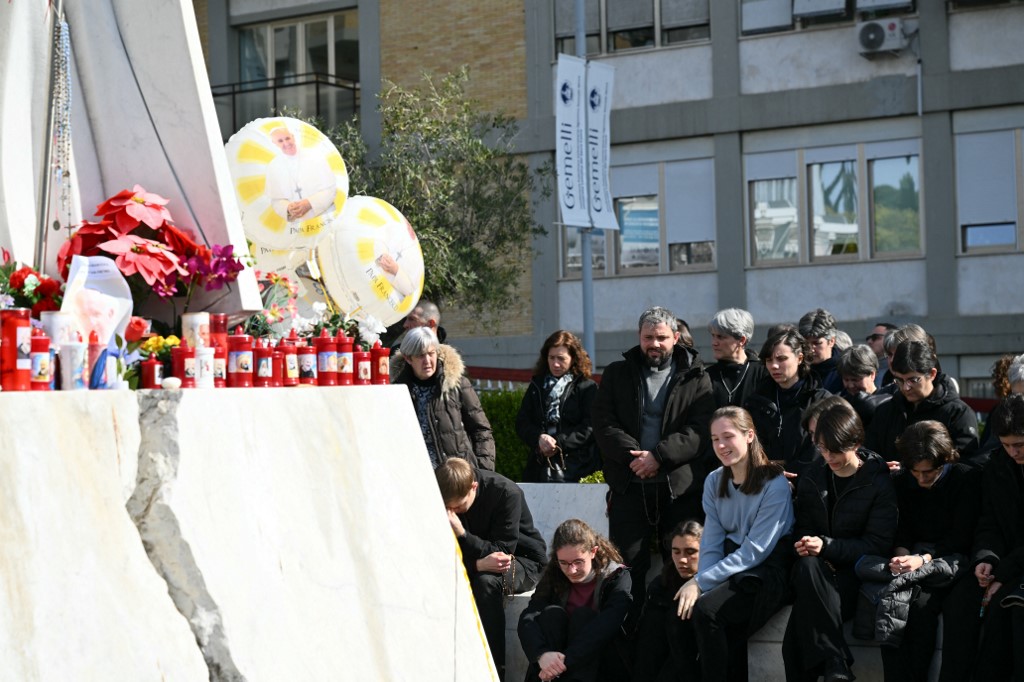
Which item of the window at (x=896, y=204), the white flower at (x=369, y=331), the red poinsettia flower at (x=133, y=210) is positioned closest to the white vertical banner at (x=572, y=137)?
the window at (x=896, y=204)

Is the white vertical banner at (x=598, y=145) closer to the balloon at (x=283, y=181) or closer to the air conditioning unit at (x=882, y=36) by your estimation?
the air conditioning unit at (x=882, y=36)

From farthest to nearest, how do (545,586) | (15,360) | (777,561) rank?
(545,586) → (777,561) → (15,360)

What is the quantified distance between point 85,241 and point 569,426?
4991mm

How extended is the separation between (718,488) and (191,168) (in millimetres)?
3109

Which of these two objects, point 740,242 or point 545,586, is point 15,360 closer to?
point 545,586

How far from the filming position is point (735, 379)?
7.95 meters

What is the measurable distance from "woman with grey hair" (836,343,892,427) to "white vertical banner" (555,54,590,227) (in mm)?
6567

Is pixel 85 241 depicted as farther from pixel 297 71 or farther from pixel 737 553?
pixel 297 71

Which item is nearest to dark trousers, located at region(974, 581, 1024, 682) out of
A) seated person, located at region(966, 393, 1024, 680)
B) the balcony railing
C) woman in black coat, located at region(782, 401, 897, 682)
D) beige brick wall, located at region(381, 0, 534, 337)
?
seated person, located at region(966, 393, 1024, 680)

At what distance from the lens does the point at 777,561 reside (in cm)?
659

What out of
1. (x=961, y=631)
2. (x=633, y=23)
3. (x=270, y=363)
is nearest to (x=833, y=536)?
(x=961, y=631)

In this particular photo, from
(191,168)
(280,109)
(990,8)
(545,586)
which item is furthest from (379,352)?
(280,109)

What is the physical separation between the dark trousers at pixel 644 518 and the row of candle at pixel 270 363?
2652mm

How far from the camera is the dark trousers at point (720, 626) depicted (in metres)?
6.49
